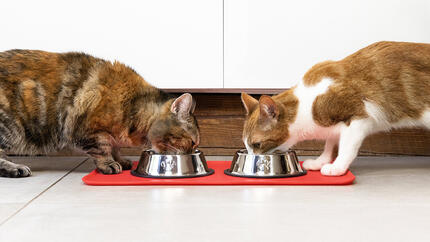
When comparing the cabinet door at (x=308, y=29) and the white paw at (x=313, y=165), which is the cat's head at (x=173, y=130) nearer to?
the cabinet door at (x=308, y=29)

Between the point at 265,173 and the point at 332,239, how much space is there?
838 millimetres

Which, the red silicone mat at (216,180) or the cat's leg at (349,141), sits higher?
the cat's leg at (349,141)

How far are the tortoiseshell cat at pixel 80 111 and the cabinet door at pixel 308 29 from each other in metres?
0.48

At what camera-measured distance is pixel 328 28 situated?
2.46m

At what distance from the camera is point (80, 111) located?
2.17m

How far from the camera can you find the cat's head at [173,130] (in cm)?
223

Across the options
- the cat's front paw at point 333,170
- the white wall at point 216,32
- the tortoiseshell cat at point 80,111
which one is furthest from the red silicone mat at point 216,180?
the white wall at point 216,32

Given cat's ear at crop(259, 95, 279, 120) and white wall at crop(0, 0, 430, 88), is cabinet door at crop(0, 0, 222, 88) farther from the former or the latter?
cat's ear at crop(259, 95, 279, 120)

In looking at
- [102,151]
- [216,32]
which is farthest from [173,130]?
[216,32]

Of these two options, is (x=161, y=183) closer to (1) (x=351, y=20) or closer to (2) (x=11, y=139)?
(2) (x=11, y=139)

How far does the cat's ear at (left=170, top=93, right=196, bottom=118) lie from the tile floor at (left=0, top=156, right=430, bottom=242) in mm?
415

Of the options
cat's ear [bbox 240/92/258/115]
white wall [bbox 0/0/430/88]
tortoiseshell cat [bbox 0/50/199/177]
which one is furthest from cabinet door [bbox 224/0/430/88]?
tortoiseshell cat [bbox 0/50/199/177]

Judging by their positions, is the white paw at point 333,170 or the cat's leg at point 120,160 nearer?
the white paw at point 333,170

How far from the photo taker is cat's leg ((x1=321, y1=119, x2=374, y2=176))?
2.10m
